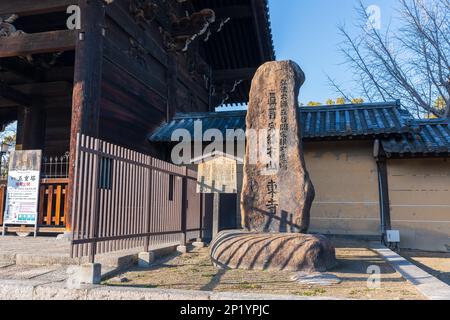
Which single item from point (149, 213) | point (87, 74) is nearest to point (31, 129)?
point (87, 74)

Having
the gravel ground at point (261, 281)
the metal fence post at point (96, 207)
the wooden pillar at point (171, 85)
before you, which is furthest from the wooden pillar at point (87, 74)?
the wooden pillar at point (171, 85)

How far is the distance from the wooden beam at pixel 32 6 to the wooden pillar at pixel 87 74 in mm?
583

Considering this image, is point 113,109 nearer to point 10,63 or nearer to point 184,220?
point 184,220

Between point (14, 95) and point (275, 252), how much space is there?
399 inches

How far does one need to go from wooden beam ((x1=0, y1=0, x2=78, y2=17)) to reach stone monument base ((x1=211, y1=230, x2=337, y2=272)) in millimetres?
6243

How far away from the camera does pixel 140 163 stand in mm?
5535

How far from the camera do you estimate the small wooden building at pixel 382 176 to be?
891cm

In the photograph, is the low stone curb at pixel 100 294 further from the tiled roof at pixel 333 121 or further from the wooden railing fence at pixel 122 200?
the tiled roof at pixel 333 121

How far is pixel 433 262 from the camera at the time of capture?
7348 millimetres

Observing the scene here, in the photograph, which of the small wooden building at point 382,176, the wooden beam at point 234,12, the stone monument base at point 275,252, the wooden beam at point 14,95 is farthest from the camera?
the wooden beam at point 234,12

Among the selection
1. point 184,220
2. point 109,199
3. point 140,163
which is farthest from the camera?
point 184,220

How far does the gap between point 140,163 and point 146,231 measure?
1064 millimetres

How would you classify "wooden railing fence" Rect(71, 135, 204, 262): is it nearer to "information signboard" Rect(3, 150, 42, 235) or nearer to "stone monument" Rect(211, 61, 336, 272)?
"stone monument" Rect(211, 61, 336, 272)
